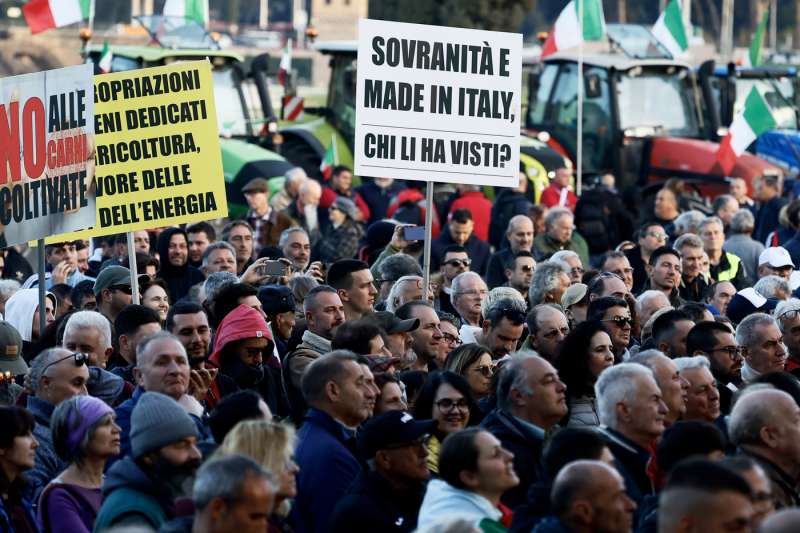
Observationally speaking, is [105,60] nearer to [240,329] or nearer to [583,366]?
[240,329]

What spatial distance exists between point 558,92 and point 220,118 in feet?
14.0

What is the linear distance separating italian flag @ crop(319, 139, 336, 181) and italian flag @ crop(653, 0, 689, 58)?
448cm

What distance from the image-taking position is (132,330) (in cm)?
901

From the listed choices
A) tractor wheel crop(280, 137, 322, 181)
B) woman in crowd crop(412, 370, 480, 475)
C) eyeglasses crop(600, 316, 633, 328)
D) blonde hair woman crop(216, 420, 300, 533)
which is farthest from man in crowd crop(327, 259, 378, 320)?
tractor wheel crop(280, 137, 322, 181)

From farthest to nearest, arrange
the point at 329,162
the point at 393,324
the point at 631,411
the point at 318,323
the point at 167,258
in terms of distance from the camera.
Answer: the point at 329,162, the point at 167,258, the point at 318,323, the point at 393,324, the point at 631,411

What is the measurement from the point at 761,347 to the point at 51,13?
7.84 meters

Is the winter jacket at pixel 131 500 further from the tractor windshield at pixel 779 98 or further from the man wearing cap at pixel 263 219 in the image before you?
the tractor windshield at pixel 779 98

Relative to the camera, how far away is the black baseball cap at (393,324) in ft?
30.3

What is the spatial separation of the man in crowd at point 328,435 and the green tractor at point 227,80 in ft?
45.1

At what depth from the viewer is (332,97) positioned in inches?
942

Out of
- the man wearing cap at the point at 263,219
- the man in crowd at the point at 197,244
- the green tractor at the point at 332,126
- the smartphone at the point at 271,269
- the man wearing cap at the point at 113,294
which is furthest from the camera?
the green tractor at the point at 332,126

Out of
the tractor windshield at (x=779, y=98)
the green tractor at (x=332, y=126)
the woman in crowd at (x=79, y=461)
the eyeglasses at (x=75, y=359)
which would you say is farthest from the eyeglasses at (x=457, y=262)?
the tractor windshield at (x=779, y=98)

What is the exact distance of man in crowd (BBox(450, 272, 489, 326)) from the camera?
11.3 m

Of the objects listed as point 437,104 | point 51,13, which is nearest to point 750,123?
point 51,13
